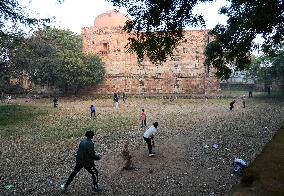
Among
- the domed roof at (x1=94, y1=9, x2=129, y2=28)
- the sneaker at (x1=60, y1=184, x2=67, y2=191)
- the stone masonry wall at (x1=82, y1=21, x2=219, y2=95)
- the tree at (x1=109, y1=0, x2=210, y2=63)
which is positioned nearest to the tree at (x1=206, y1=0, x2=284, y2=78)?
Answer: the tree at (x1=109, y1=0, x2=210, y2=63)

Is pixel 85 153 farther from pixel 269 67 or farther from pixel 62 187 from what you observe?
pixel 269 67

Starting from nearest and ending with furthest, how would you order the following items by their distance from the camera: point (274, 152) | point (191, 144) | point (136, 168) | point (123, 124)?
1. point (274, 152)
2. point (136, 168)
3. point (191, 144)
4. point (123, 124)

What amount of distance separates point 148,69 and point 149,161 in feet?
87.5

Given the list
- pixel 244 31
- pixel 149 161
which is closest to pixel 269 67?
pixel 244 31

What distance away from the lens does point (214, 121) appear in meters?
17.6

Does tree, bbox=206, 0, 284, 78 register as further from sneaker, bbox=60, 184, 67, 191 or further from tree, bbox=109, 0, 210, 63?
sneaker, bbox=60, 184, 67, 191

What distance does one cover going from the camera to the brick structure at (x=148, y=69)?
1372 inches

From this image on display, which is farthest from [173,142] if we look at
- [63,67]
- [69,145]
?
[63,67]

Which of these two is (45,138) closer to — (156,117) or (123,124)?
(123,124)

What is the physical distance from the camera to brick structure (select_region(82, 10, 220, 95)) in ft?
114

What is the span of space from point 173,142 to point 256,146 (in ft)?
10.3

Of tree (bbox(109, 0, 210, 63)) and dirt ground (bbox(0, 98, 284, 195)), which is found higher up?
tree (bbox(109, 0, 210, 63))

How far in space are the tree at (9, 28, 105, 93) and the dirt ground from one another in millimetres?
12596

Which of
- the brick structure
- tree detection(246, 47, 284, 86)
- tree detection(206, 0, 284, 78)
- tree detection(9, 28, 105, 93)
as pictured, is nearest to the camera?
tree detection(206, 0, 284, 78)
